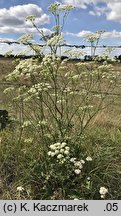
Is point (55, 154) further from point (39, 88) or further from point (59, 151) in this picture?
point (39, 88)

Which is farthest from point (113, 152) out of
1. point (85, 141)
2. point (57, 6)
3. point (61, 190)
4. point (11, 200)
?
point (57, 6)

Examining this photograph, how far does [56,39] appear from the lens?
5.66m

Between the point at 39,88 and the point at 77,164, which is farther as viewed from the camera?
the point at 39,88

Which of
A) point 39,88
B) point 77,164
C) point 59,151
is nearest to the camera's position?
point 59,151

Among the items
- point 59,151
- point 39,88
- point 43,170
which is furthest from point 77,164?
point 39,88

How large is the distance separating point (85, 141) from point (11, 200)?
4.85ft

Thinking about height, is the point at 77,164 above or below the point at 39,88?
below

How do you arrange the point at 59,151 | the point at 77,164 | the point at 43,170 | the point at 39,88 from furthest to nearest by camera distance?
the point at 43,170 < the point at 39,88 < the point at 77,164 < the point at 59,151

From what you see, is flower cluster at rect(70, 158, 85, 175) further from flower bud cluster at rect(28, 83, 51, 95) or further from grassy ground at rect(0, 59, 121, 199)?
flower bud cluster at rect(28, 83, 51, 95)

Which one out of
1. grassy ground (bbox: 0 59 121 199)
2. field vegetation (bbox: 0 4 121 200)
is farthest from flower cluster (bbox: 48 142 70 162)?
grassy ground (bbox: 0 59 121 199)

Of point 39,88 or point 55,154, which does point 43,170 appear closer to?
point 55,154

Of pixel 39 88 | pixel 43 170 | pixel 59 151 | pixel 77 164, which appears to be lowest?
pixel 43 170

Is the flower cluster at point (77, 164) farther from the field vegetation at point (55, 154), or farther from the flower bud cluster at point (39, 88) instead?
the flower bud cluster at point (39, 88)

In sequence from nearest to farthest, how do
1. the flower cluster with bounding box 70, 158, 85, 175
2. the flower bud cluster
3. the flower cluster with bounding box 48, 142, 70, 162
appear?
the flower cluster with bounding box 48, 142, 70, 162
the flower cluster with bounding box 70, 158, 85, 175
the flower bud cluster
